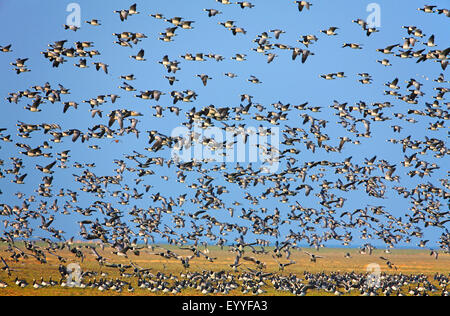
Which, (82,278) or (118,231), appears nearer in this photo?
(82,278)

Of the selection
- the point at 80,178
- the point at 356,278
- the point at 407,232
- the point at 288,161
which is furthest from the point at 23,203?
the point at 407,232

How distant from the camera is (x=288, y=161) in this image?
178ft

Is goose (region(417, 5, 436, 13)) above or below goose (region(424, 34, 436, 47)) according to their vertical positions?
above

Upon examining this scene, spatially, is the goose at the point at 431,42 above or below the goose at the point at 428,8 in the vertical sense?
below

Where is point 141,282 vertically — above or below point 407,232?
below
